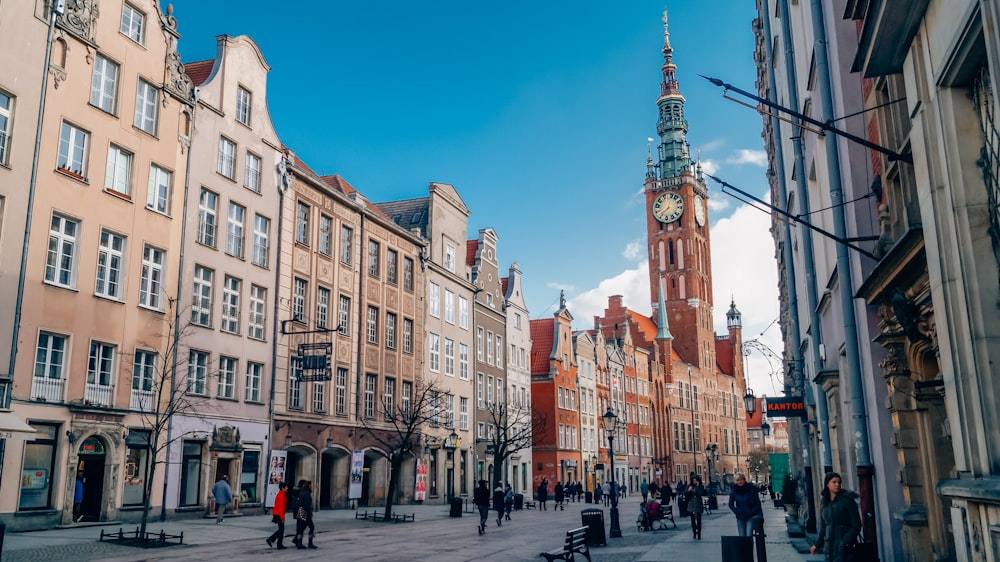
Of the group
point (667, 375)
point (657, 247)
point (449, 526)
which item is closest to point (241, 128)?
point (449, 526)

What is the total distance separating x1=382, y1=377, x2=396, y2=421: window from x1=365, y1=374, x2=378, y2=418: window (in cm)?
63

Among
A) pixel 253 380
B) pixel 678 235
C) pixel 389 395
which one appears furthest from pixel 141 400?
pixel 678 235

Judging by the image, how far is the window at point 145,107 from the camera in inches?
1081

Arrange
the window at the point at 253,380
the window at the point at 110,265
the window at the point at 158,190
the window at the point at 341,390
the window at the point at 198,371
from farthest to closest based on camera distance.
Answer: the window at the point at 341,390, the window at the point at 253,380, the window at the point at 198,371, the window at the point at 158,190, the window at the point at 110,265

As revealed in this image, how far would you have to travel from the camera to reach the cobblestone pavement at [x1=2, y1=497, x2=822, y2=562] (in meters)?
17.4

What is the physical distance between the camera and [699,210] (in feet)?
390

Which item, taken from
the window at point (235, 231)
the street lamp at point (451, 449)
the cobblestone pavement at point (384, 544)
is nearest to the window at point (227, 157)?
the window at point (235, 231)

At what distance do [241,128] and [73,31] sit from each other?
8.71 m

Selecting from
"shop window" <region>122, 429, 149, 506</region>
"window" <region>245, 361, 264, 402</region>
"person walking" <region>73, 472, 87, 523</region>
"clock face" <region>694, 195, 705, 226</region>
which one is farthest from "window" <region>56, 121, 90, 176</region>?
"clock face" <region>694, 195, 705, 226</region>

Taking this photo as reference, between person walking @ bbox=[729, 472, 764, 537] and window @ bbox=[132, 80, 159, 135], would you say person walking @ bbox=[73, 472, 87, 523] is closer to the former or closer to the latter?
window @ bbox=[132, 80, 159, 135]

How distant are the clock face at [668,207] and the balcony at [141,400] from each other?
9840cm

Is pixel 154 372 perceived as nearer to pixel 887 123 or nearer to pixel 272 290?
pixel 272 290

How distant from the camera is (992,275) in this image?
21.7ft

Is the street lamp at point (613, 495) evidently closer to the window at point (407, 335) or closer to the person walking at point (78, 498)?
the person walking at point (78, 498)
